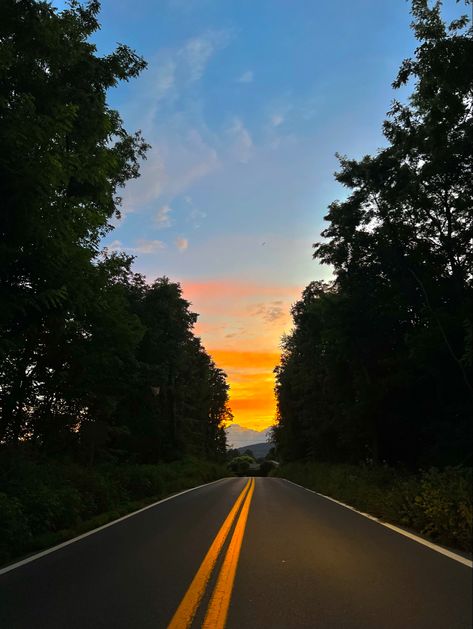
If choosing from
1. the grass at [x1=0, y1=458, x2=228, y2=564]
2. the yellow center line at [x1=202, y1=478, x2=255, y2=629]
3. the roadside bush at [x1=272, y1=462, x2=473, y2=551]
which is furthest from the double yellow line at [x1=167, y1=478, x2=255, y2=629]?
the roadside bush at [x1=272, y1=462, x2=473, y2=551]

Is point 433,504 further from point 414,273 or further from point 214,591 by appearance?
point 414,273

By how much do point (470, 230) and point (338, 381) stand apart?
14357 mm

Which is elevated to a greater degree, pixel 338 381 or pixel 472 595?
pixel 338 381

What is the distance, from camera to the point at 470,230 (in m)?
20.2

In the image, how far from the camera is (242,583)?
6277 mm

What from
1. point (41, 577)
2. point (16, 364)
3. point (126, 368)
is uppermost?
point (126, 368)

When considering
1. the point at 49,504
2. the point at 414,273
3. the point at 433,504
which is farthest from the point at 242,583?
the point at 414,273

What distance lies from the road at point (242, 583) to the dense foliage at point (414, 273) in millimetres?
7312

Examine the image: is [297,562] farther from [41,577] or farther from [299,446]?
[299,446]

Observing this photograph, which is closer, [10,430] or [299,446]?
[10,430]

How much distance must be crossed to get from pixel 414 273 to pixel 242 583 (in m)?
17.3

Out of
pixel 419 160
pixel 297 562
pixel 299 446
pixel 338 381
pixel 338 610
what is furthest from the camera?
pixel 299 446

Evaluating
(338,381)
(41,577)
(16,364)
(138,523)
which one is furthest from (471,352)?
(338,381)

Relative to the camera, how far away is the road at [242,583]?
496 centimetres
